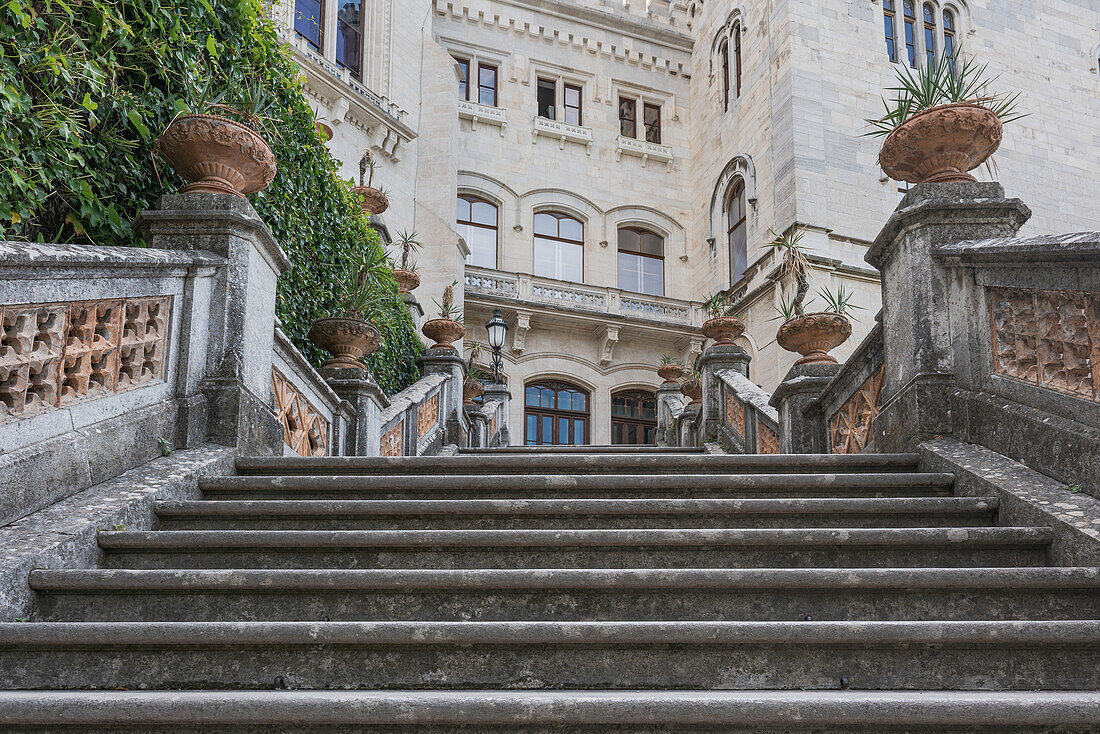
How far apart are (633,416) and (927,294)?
745 inches

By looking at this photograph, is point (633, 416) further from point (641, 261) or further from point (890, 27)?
point (890, 27)

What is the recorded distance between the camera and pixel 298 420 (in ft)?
20.4

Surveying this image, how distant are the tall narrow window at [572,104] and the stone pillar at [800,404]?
60.4ft

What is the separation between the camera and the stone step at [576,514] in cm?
391

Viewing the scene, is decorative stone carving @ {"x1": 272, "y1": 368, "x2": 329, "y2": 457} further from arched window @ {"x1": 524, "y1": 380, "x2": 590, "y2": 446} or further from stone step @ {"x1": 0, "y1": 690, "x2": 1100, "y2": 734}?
arched window @ {"x1": 524, "y1": 380, "x2": 590, "y2": 446}

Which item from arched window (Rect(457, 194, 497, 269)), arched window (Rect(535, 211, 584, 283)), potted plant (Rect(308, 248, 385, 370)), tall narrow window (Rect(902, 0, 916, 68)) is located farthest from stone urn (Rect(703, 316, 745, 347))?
tall narrow window (Rect(902, 0, 916, 68))

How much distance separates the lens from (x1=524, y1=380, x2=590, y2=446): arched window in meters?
23.0

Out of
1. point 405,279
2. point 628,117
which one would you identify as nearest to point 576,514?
point 405,279

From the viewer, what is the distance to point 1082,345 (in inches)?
151

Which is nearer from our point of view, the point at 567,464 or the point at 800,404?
the point at 567,464

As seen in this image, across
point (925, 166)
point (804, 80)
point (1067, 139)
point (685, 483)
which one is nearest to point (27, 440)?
point (685, 483)

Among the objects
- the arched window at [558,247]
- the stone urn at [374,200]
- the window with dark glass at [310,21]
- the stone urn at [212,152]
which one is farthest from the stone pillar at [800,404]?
the arched window at [558,247]

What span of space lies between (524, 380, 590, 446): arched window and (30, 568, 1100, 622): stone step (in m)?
19.6

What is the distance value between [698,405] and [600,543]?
8.88 m
